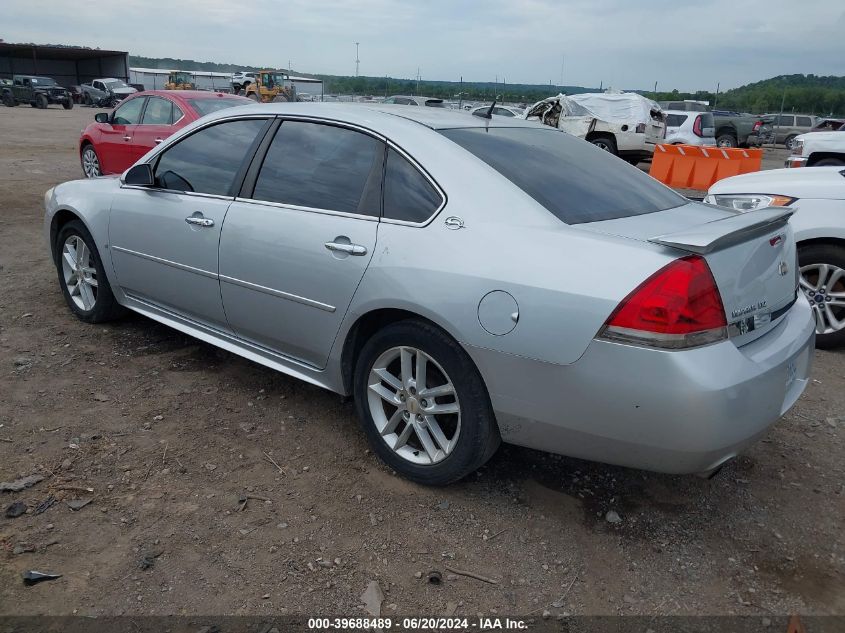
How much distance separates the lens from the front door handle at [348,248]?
9.54 ft

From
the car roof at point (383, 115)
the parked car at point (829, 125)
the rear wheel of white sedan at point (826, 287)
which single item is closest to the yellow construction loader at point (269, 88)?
the parked car at point (829, 125)

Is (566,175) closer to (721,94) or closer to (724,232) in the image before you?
(724,232)

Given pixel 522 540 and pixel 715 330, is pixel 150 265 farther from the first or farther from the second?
pixel 715 330

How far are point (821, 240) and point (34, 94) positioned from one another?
43479 mm

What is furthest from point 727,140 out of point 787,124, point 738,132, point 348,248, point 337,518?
point 337,518

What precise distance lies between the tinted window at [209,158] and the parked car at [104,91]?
4477cm

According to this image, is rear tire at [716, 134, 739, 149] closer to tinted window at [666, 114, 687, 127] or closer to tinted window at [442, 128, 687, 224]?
tinted window at [666, 114, 687, 127]

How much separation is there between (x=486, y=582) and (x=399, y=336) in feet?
3.34

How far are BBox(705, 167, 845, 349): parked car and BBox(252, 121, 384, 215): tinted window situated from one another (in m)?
2.80

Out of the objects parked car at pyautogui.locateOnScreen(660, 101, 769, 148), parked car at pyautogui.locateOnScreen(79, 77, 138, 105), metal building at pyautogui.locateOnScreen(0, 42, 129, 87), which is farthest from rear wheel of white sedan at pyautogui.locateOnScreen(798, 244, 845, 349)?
metal building at pyautogui.locateOnScreen(0, 42, 129, 87)

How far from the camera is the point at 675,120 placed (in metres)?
21.0

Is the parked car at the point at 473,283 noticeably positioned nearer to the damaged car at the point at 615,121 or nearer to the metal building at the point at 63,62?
the damaged car at the point at 615,121

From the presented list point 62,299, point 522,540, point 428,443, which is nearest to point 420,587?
point 522,540

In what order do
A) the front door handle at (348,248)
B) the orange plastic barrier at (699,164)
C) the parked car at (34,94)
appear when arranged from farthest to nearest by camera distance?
the parked car at (34,94), the orange plastic barrier at (699,164), the front door handle at (348,248)
